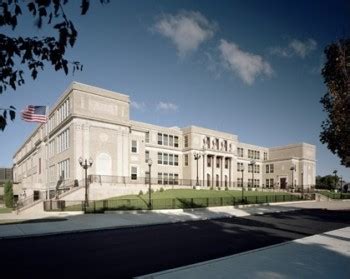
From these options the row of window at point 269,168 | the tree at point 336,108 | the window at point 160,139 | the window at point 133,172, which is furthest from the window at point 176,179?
the tree at point 336,108

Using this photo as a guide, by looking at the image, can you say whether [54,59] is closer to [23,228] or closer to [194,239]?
[194,239]

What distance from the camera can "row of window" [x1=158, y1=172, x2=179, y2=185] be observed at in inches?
2246

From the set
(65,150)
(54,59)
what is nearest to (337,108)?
(54,59)

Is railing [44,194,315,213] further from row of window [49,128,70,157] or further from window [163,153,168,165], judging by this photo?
window [163,153,168,165]

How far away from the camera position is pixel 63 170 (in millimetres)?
42938

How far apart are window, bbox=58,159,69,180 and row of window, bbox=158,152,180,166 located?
18.0 m

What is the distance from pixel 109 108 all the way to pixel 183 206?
60.1 feet

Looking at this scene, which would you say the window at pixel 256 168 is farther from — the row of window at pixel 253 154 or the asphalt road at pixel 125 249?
the asphalt road at pixel 125 249

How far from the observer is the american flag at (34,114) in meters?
34.5

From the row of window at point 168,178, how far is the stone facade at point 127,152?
175 mm

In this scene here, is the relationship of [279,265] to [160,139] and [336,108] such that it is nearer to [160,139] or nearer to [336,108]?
[336,108]

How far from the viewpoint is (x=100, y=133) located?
137ft

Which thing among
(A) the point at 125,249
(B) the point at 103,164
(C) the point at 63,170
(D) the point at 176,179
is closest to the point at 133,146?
(B) the point at 103,164

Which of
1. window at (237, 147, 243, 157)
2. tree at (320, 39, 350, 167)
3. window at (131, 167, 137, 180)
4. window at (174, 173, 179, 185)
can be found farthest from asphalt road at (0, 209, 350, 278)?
window at (237, 147, 243, 157)
